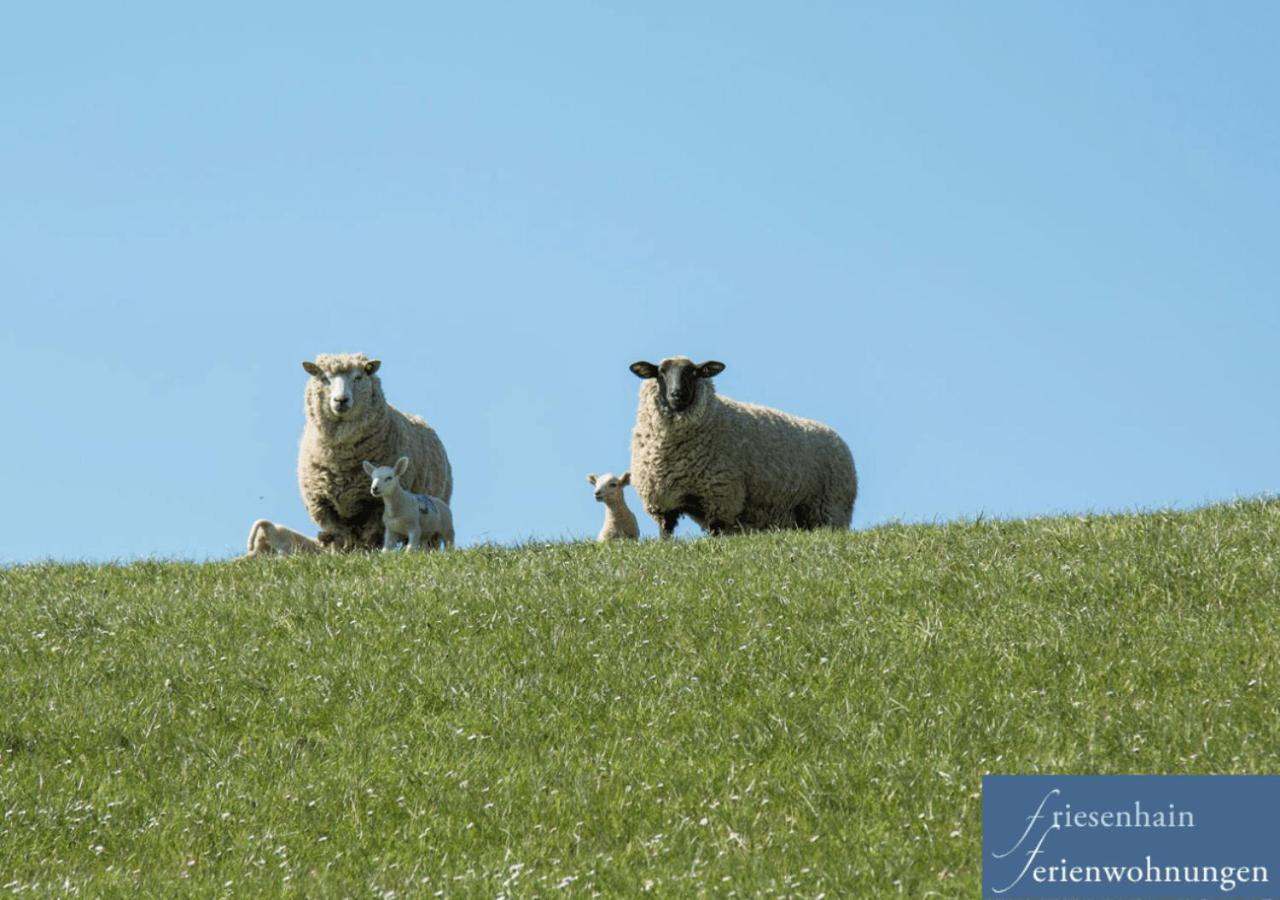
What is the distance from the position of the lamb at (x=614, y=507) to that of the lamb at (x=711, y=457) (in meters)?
0.54

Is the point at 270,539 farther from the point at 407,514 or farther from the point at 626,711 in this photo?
the point at 626,711

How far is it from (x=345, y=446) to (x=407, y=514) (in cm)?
300

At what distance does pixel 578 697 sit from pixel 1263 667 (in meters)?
4.82

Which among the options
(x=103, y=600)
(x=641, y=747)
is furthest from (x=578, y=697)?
(x=103, y=600)

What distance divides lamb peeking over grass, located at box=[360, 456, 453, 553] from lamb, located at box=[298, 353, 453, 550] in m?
2.09

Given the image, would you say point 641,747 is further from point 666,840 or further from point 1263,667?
point 1263,667

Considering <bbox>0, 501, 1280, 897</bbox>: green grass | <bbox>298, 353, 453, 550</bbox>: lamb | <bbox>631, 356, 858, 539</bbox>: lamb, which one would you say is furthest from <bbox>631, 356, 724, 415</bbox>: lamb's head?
<bbox>0, 501, 1280, 897</bbox>: green grass

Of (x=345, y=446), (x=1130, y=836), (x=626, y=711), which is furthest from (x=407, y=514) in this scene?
(x=1130, y=836)

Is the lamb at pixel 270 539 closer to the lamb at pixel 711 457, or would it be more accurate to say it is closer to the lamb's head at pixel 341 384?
the lamb's head at pixel 341 384

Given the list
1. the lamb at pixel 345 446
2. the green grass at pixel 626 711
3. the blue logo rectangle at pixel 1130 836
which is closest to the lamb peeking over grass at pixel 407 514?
the lamb at pixel 345 446

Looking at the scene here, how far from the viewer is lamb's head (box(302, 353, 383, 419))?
72.1ft

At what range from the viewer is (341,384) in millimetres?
21969

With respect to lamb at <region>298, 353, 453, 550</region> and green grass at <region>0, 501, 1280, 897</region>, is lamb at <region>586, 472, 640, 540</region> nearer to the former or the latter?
lamb at <region>298, 353, 453, 550</region>

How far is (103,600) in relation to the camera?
1534 cm
